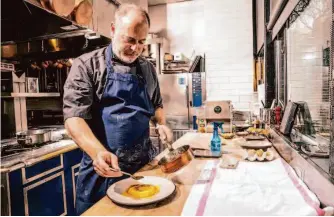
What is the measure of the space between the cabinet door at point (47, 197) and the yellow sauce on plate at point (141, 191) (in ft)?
5.68

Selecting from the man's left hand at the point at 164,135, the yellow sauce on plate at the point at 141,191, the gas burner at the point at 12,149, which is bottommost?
the gas burner at the point at 12,149

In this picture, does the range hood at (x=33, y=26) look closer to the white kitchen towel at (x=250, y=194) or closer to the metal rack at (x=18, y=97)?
the metal rack at (x=18, y=97)

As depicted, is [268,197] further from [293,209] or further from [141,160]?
[141,160]

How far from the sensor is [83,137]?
4.31ft

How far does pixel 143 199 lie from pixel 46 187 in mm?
1994

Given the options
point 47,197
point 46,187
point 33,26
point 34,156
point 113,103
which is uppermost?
point 33,26

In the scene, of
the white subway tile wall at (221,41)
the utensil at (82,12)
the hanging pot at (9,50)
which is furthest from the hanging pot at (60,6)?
the white subway tile wall at (221,41)

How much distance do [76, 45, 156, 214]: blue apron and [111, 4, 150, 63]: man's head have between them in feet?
0.41

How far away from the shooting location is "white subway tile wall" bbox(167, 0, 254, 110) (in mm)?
5109

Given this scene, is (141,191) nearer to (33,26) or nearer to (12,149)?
(12,149)

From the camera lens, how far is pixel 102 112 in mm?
1541

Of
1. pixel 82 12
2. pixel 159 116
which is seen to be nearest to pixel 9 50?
pixel 82 12

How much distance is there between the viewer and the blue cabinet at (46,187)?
2256 mm

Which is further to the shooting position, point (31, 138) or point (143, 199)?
point (31, 138)
